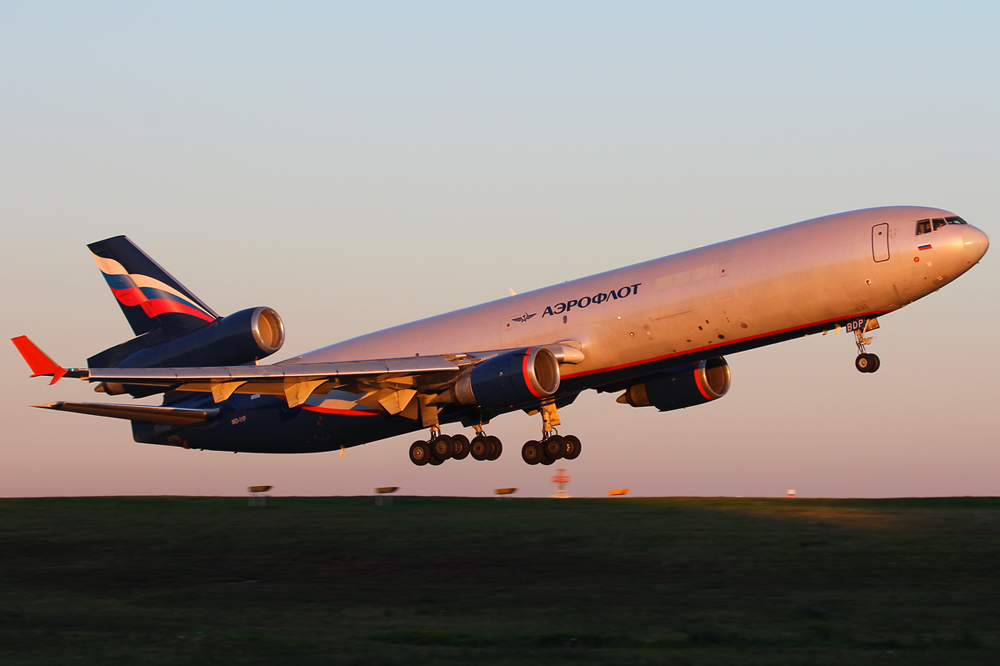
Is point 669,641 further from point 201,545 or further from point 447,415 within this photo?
point 447,415

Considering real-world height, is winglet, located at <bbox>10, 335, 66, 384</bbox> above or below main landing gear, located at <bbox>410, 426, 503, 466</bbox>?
above

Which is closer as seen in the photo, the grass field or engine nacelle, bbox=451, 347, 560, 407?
the grass field

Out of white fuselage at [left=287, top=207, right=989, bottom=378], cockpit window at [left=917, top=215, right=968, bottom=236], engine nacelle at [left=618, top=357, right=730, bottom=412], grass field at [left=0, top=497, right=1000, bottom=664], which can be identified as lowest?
grass field at [left=0, top=497, right=1000, bottom=664]

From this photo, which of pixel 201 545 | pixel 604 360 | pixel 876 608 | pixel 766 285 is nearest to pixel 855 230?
pixel 766 285

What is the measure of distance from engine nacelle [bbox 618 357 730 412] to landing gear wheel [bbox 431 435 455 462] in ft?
25.3

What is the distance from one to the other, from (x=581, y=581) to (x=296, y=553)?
28.8 feet

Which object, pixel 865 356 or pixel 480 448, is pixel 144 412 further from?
pixel 865 356

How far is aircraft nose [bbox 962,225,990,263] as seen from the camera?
101ft

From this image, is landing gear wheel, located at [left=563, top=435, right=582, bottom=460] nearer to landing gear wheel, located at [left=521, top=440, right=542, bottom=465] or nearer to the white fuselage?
landing gear wheel, located at [left=521, top=440, right=542, bottom=465]

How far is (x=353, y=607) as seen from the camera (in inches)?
923

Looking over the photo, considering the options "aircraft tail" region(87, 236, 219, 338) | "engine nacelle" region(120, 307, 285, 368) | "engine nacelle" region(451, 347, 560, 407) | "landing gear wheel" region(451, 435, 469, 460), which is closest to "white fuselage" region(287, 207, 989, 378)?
"engine nacelle" region(451, 347, 560, 407)

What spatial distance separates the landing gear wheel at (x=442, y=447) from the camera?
1516 inches

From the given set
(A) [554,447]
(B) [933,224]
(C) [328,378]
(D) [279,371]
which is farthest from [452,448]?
(B) [933,224]

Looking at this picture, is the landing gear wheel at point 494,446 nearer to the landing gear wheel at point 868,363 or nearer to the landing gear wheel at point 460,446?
the landing gear wheel at point 460,446
